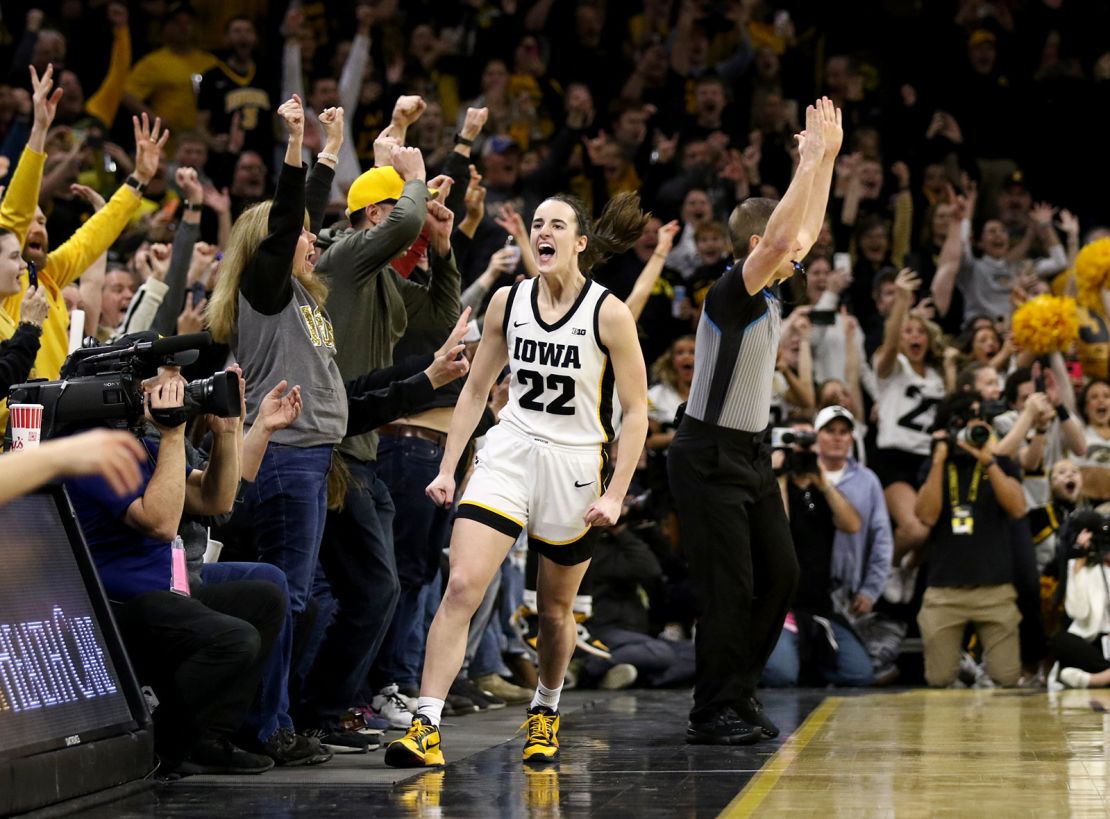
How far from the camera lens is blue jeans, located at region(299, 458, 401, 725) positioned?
→ 6.63 meters

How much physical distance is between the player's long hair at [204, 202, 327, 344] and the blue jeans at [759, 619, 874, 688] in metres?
5.07

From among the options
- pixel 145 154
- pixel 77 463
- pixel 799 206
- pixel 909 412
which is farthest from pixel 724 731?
pixel 909 412

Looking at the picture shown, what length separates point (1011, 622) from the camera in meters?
10.9

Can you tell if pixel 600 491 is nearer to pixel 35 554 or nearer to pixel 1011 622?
pixel 35 554

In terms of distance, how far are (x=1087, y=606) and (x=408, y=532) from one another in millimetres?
4893

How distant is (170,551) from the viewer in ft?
18.8

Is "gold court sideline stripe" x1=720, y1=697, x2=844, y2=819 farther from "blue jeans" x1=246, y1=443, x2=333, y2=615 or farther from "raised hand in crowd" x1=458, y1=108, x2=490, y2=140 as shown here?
"raised hand in crowd" x1=458, y1=108, x2=490, y2=140

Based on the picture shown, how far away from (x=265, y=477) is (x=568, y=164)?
26.0 ft

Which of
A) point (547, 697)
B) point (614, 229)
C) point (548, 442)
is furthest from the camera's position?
point (614, 229)

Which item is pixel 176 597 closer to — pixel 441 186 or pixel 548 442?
pixel 548 442

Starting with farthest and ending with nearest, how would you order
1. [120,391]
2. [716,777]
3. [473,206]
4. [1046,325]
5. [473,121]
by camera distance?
1. [1046,325]
2. [473,206]
3. [473,121]
4. [716,777]
5. [120,391]

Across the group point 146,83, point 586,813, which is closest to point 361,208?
point 586,813

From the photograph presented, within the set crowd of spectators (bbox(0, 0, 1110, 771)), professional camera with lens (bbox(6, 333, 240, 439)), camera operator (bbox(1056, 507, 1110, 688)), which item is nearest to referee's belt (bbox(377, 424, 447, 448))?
crowd of spectators (bbox(0, 0, 1110, 771))

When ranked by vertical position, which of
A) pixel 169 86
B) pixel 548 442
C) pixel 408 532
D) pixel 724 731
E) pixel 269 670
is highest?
pixel 169 86
